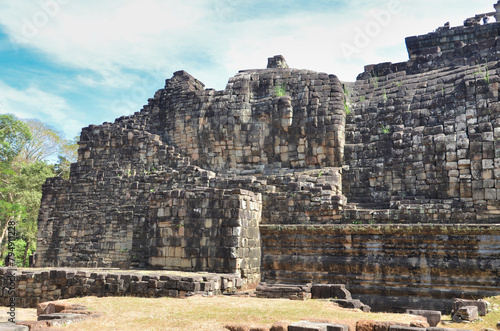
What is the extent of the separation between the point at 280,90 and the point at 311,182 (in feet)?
17.7

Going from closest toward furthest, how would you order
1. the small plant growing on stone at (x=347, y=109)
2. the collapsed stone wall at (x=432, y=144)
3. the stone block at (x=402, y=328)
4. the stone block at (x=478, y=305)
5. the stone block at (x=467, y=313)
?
the stone block at (x=402, y=328)
the stone block at (x=467, y=313)
the stone block at (x=478, y=305)
the collapsed stone wall at (x=432, y=144)
the small plant growing on stone at (x=347, y=109)

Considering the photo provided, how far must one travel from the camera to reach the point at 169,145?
20.4 m

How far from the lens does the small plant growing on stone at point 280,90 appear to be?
61.7 feet

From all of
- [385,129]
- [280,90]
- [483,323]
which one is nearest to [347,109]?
[385,129]

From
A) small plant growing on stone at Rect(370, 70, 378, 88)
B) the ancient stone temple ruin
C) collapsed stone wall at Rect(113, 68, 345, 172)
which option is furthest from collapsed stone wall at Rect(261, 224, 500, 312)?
small plant growing on stone at Rect(370, 70, 378, 88)

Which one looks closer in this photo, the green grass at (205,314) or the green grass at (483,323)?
the green grass at (205,314)

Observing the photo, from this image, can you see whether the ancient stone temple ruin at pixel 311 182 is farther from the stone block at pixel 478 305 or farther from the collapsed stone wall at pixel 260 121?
the stone block at pixel 478 305

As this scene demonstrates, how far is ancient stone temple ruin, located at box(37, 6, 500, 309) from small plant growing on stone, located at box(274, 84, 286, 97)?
0.06 metres

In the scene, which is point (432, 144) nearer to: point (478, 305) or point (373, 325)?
point (478, 305)

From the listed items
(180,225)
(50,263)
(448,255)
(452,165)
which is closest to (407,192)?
(452,165)

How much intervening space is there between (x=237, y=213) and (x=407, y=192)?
567 centimetres

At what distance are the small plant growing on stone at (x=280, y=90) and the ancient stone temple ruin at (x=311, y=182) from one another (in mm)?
64

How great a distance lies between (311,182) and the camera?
595 inches

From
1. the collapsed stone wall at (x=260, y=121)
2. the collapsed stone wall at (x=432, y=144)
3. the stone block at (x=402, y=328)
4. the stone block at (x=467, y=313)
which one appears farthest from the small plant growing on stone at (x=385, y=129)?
the stone block at (x=402, y=328)
